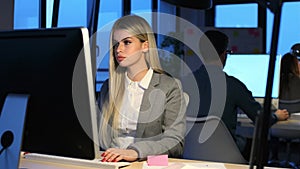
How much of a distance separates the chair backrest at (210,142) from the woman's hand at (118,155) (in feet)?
1.54

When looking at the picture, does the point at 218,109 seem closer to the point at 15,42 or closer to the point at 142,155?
the point at 142,155

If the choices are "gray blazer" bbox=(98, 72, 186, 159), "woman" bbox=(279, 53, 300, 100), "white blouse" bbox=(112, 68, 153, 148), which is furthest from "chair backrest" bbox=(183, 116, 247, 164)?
"woman" bbox=(279, 53, 300, 100)

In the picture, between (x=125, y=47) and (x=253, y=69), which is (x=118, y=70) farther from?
(x=253, y=69)

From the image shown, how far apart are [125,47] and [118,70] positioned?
15 centimetres

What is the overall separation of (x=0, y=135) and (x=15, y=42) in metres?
0.26

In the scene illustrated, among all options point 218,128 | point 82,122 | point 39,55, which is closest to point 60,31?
point 39,55

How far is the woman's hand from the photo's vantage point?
1517 mm

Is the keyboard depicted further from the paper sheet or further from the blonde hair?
the blonde hair

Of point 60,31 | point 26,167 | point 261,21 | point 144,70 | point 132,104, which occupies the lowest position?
point 26,167

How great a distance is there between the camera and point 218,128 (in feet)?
6.70

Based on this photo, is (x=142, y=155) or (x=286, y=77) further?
(x=286, y=77)

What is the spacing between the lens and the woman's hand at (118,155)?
1.52m

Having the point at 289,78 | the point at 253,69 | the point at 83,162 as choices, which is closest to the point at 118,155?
the point at 83,162

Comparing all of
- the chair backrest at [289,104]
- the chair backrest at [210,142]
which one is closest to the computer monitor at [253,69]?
the chair backrest at [289,104]
